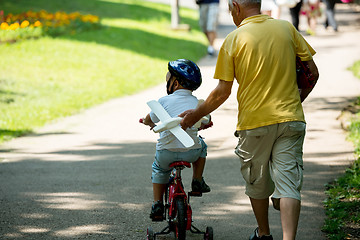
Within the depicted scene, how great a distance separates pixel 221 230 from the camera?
507cm

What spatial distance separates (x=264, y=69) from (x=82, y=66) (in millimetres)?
9887

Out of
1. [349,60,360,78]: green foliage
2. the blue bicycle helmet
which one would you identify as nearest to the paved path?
the blue bicycle helmet

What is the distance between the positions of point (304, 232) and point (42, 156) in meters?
3.85

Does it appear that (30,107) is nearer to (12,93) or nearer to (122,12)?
(12,93)

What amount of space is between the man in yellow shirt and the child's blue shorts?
0.48m

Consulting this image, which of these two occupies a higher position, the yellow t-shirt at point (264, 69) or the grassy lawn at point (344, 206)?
the yellow t-shirt at point (264, 69)

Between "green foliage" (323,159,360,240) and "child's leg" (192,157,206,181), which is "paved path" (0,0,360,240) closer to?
"green foliage" (323,159,360,240)

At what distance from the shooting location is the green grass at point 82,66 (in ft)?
32.9

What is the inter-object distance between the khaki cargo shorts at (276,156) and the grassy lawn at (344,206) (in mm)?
1036

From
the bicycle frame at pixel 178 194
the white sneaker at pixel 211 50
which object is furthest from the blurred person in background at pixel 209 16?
the bicycle frame at pixel 178 194

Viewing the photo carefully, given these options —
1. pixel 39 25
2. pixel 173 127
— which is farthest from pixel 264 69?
pixel 39 25

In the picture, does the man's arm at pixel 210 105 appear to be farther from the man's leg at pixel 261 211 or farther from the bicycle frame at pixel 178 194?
the man's leg at pixel 261 211

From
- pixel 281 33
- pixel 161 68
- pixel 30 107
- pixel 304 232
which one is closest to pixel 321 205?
pixel 304 232

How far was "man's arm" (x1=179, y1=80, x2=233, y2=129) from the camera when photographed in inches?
158
